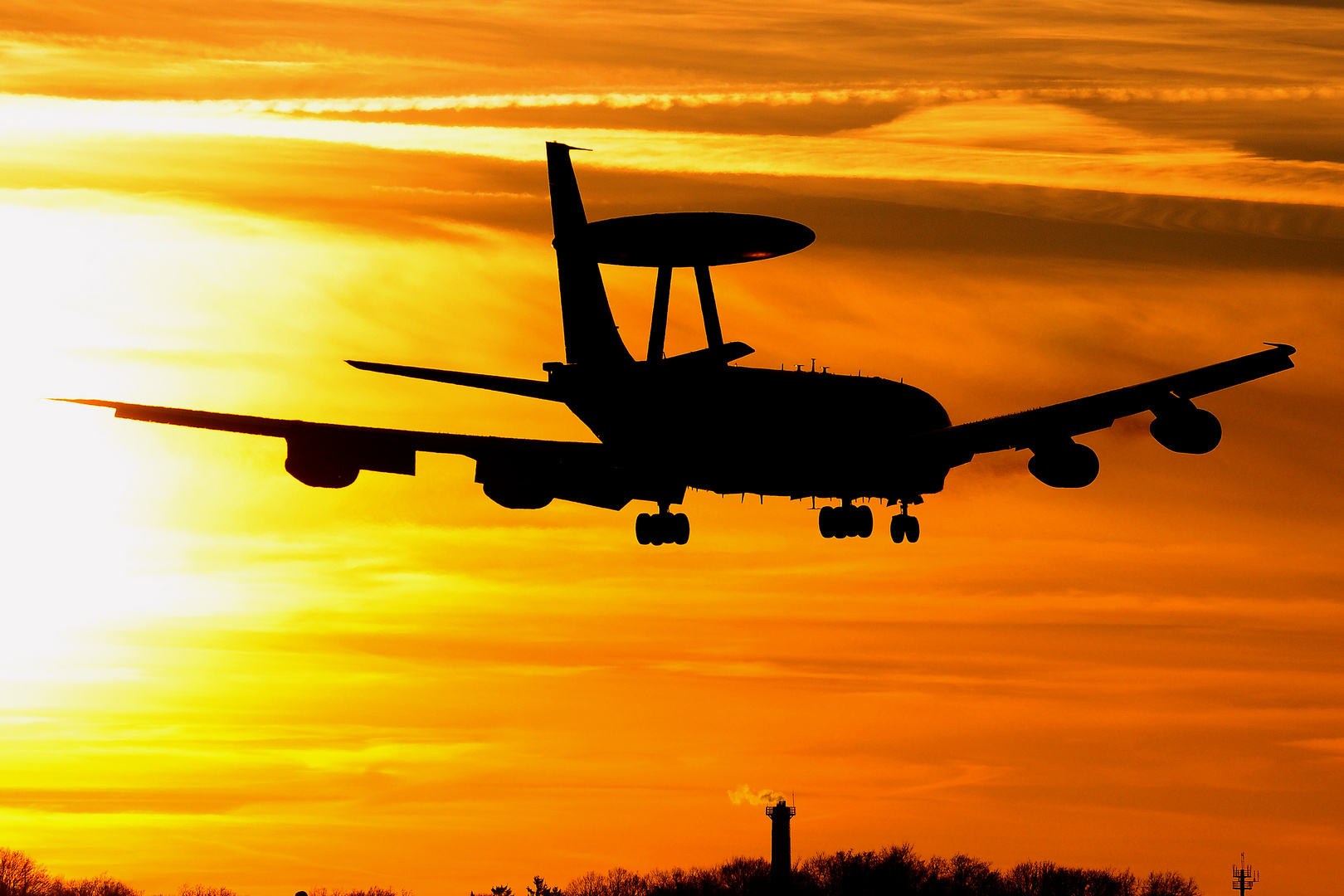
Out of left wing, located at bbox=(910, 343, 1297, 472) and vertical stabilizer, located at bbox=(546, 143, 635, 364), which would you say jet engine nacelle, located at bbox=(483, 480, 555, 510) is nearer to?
vertical stabilizer, located at bbox=(546, 143, 635, 364)

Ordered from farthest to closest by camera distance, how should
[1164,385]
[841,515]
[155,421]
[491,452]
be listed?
[841,515] < [491,452] < [1164,385] < [155,421]

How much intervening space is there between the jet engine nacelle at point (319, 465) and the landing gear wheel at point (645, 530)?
9.04m

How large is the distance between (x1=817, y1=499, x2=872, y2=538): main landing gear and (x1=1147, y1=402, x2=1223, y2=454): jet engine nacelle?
1146 cm

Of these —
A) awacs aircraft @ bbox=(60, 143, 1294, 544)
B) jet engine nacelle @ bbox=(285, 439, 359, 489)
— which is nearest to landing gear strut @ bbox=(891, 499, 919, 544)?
awacs aircraft @ bbox=(60, 143, 1294, 544)

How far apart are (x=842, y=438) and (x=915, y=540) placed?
4.76m

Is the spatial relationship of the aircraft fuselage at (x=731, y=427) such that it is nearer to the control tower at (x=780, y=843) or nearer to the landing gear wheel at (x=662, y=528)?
the landing gear wheel at (x=662, y=528)

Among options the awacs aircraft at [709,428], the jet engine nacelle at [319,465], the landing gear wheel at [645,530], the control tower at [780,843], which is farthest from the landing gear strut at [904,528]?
the control tower at [780,843]

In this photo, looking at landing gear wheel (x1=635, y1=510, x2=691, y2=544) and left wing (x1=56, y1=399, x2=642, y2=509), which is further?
landing gear wheel (x1=635, y1=510, x2=691, y2=544)

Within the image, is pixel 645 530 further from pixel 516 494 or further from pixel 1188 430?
pixel 1188 430

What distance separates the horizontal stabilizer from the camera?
135 ft

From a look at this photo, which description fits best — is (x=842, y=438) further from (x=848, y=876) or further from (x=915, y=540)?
(x=848, y=876)

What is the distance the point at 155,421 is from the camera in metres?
39.6

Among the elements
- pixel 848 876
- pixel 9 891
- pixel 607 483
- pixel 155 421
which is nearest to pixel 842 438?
pixel 607 483

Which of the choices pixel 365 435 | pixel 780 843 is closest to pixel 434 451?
pixel 365 435
